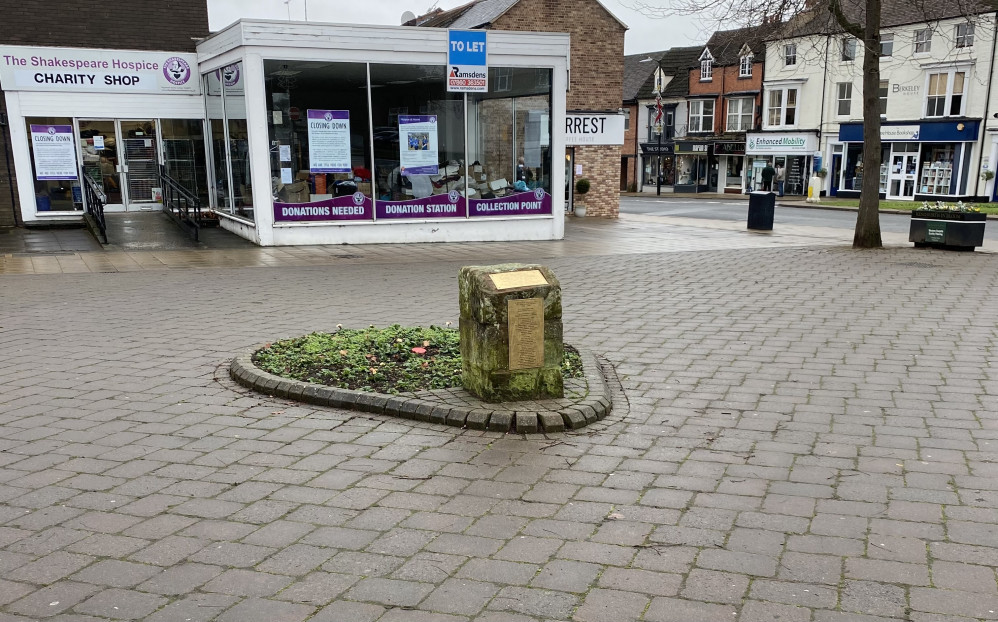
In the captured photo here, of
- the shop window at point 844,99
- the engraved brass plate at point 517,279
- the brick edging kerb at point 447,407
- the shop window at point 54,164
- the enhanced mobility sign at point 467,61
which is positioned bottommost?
the brick edging kerb at point 447,407

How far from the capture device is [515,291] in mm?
5398

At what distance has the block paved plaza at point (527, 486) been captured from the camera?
3.26 m

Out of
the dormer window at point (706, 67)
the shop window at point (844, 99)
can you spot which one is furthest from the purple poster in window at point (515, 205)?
the dormer window at point (706, 67)

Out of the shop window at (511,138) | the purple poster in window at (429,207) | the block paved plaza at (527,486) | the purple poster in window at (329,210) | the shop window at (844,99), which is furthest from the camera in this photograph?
the shop window at (844,99)

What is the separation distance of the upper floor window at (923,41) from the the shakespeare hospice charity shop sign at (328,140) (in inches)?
1231

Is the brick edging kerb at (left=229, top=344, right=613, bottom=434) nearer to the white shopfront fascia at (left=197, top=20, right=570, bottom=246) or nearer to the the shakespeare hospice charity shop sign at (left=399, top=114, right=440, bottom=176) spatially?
the white shopfront fascia at (left=197, top=20, right=570, bottom=246)

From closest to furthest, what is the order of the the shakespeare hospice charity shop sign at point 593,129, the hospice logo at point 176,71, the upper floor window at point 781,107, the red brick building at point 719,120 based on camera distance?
the hospice logo at point 176,71, the the shakespeare hospice charity shop sign at point 593,129, the upper floor window at point 781,107, the red brick building at point 719,120

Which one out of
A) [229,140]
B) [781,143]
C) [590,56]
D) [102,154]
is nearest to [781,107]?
[781,143]

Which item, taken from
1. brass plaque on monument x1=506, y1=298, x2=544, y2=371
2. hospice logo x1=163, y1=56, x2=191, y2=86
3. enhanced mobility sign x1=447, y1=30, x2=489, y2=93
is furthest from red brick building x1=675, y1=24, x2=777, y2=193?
brass plaque on monument x1=506, y1=298, x2=544, y2=371

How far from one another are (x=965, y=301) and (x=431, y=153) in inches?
406

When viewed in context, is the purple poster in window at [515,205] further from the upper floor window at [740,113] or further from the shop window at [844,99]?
the upper floor window at [740,113]

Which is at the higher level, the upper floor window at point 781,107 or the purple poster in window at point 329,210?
the upper floor window at point 781,107

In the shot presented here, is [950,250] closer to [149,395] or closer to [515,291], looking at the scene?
[515,291]

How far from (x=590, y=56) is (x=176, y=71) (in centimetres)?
1268
